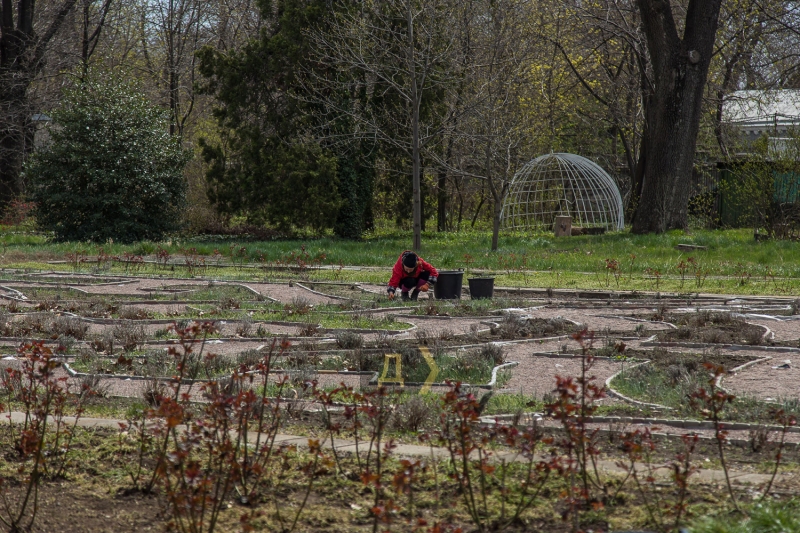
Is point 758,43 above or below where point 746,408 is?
above

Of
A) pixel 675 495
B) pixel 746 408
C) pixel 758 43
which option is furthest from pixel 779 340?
pixel 758 43

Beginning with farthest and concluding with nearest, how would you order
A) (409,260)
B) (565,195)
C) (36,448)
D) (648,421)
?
(565,195)
(409,260)
(648,421)
(36,448)

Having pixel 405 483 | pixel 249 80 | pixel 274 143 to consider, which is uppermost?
pixel 249 80

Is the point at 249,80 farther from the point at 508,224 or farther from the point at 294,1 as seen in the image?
the point at 508,224

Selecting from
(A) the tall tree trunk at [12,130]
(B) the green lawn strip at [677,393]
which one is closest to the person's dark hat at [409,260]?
(B) the green lawn strip at [677,393]

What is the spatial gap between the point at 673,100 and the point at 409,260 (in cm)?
1425

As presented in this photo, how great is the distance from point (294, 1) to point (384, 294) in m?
17.8

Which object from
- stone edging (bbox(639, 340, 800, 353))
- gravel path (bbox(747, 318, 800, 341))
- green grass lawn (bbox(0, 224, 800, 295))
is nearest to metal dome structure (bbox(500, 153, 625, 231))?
green grass lawn (bbox(0, 224, 800, 295))

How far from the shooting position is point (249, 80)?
92.3ft

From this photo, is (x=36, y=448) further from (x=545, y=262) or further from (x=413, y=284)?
(x=545, y=262)

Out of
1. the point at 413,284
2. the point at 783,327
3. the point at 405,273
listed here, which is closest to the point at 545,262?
the point at 413,284

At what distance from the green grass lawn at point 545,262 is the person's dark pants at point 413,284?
2212 mm

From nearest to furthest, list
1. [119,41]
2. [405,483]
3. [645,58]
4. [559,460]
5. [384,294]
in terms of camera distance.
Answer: [405,483] < [559,460] < [384,294] < [645,58] < [119,41]

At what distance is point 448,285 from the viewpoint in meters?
11.9
